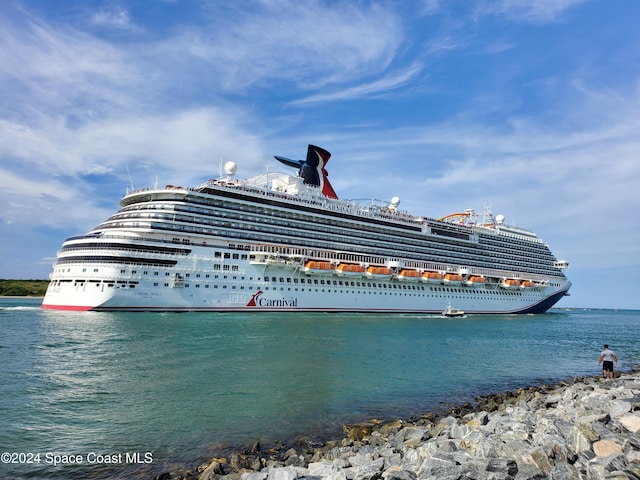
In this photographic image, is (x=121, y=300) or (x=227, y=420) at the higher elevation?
(x=121, y=300)

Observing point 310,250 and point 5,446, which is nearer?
point 5,446

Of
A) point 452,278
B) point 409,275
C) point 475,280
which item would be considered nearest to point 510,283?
point 475,280

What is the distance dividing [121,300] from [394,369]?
87.1ft

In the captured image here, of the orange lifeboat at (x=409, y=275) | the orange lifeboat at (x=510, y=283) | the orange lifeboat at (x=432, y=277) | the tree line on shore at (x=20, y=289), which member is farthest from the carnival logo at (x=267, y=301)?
the tree line on shore at (x=20, y=289)

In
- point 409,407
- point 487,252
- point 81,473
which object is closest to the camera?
point 81,473

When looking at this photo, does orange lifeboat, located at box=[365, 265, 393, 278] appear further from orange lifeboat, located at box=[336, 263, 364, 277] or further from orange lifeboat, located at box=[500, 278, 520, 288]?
orange lifeboat, located at box=[500, 278, 520, 288]

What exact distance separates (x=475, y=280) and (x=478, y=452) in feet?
204

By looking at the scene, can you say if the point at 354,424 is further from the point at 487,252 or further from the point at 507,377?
the point at 487,252

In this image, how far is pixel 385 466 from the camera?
7.05 metres

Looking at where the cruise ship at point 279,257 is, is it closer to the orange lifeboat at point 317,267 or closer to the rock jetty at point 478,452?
the orange lifeboat at point 317,267

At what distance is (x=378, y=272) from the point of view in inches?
2090

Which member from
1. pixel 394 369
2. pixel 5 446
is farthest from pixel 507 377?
pixel 5 446

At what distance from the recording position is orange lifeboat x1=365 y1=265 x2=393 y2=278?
52438mm

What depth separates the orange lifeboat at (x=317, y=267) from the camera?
155 ft
